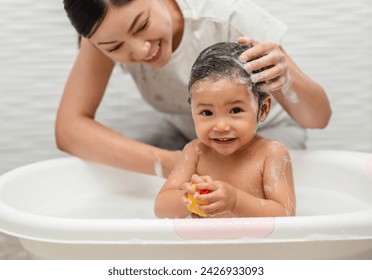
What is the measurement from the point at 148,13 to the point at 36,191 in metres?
0.52

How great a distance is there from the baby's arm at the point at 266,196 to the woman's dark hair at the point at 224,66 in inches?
5.8

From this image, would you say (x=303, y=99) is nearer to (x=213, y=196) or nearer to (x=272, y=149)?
(x=272, y=149)

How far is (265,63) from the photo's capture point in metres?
1.16

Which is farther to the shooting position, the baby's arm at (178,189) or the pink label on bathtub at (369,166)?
the pink label on bathtub at (369,166)

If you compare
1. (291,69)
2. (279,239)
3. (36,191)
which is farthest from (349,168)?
(36,191)

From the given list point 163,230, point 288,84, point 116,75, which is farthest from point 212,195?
point 116,75

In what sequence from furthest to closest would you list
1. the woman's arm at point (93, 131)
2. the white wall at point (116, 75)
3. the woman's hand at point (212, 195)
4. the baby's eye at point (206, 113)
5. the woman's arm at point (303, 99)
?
the white wall at point (116, 75)
the woman's arm at point (93, 131)
the woman's arm at point (303, 99)
the baby's eye at point (206, 113)
the woman's hand at point (212, 195)

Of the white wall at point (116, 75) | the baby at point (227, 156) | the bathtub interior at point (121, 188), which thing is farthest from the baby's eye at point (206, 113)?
the white wall at point (116, 75)

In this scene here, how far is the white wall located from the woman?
390 millimetres

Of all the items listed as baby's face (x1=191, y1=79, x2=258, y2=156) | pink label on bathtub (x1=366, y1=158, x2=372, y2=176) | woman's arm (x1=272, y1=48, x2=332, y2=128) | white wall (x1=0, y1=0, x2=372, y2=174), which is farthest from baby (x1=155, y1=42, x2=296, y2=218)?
white wall (x1=0, y1=0, x2=372, y2=174)

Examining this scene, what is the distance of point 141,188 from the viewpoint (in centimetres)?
158

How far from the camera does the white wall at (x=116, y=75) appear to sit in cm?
195

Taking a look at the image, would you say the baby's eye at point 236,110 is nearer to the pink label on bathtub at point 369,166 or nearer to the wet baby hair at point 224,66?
the wet baby hair at point 224,66

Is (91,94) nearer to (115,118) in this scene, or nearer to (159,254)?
(115,118)
